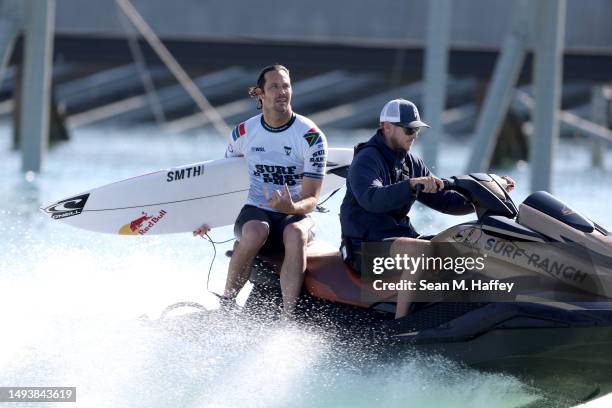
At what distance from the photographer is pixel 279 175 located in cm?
712

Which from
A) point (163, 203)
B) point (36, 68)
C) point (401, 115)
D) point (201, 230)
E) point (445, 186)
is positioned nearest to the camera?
point (445, 186)

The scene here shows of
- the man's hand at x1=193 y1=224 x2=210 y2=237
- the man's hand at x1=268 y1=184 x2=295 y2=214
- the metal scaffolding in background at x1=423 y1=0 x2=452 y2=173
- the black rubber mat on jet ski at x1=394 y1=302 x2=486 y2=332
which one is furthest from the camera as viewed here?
the metal scaffolding in background at x1=423 y1=0 x2=452 y2=173

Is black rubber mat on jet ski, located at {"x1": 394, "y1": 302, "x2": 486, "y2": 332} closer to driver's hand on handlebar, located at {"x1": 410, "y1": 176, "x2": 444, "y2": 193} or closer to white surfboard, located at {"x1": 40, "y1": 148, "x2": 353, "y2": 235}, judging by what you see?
driver's hand on handlebar, located at {"x1": 410, "y1": 176, "x2": 444, "y2": 193}

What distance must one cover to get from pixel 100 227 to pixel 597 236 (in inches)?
151

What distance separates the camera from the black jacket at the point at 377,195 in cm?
624

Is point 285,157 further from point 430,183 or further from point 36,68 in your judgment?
point 36,68

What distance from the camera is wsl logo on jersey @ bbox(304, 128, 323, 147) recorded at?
702cm

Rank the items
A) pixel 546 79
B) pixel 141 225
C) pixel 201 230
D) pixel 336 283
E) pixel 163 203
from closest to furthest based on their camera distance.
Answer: pixel 336 283
pixel 201 230
pixel 163 203
pixel 141 225
pixel 546 79

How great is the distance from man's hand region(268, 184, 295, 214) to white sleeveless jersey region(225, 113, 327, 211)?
1.04 feet

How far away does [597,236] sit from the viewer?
234 inches

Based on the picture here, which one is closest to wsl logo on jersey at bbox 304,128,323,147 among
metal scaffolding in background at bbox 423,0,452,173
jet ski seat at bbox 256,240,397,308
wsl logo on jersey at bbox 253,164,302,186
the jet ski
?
wsl logo on jersey at bbox 253,164,302,186

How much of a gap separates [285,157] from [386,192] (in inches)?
41.5

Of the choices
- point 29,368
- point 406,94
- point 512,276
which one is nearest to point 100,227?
point 29,368

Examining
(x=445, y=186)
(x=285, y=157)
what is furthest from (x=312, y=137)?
(x=445, y=186)
